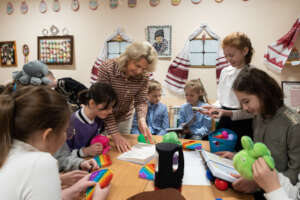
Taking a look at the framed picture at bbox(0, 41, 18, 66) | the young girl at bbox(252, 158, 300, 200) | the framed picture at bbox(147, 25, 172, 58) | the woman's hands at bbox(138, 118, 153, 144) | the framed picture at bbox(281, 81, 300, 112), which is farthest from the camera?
the framed picture at bbox(0, 41, 18, 66)

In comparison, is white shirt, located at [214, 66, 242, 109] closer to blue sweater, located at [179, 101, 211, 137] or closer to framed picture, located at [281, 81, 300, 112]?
blue sweater, located at [179, 101, 211, 137]

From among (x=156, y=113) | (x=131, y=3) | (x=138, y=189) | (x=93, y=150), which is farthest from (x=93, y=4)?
(x=138, y=189)

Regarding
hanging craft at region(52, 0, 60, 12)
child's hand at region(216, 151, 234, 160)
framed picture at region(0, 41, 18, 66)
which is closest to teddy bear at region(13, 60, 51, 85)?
child's hand at region(216, 151, 234, 160)

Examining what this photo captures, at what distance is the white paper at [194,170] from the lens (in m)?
0.98

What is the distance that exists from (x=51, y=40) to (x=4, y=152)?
3.11 metres

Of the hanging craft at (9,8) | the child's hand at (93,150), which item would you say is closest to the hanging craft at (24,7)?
the hanging craft at (9,8)

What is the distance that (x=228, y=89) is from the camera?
5.57 ft

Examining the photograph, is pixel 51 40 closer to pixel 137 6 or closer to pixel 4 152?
pixel 137 6

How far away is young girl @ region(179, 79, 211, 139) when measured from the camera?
233cm

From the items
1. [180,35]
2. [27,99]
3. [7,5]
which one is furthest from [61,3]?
[27,99]

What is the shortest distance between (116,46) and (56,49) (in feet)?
3.14

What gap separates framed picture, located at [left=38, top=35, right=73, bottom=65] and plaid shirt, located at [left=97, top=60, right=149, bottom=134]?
1959mm

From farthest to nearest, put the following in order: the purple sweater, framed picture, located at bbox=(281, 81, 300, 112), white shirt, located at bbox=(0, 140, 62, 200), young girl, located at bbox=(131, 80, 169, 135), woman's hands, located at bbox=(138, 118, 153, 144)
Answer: framed picture, located at bbox=(281, 81, 300, 112) → young girl, located at bbox=(131, 80, 169, 135) → woman's hands, located at bbox=(138, 118, 153, 144) → the purple sweater → white shirt, located at bbox=(0, 140, 62, 200)

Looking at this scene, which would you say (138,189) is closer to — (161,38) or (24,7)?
(161,38)
